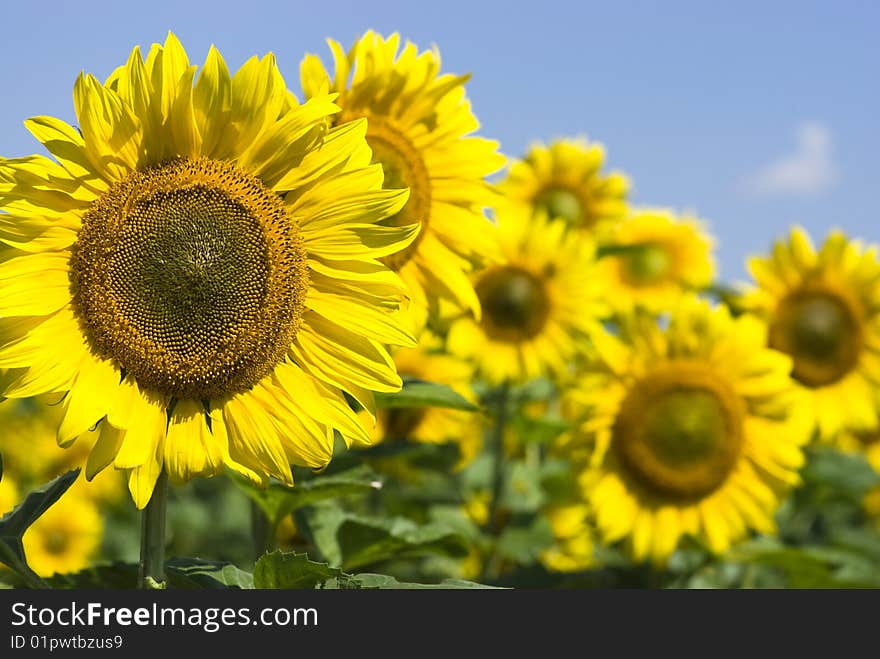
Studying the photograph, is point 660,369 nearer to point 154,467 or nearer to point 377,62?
point 377,62


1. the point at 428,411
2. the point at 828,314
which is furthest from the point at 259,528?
the point at 828,314

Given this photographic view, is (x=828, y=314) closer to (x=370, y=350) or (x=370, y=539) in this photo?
(x=370, y=539)

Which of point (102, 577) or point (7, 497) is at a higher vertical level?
point (7, 497)

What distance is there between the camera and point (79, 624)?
6.92 feet

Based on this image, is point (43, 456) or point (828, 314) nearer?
point (828, 314)

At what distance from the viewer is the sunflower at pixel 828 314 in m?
5.89

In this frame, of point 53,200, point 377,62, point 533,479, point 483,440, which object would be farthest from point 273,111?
point 483,440

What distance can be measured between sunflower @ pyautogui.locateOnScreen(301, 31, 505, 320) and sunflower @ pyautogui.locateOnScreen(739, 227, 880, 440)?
2.99 metres

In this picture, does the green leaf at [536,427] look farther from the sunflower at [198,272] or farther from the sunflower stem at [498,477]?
the sunflower at [198,272]

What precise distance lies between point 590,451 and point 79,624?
10.2 ft

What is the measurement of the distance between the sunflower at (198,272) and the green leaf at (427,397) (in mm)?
475

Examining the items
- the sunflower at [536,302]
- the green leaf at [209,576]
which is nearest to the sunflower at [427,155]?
the green leaf at [209,576]

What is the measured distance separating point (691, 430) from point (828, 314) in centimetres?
161

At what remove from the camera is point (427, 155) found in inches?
129
